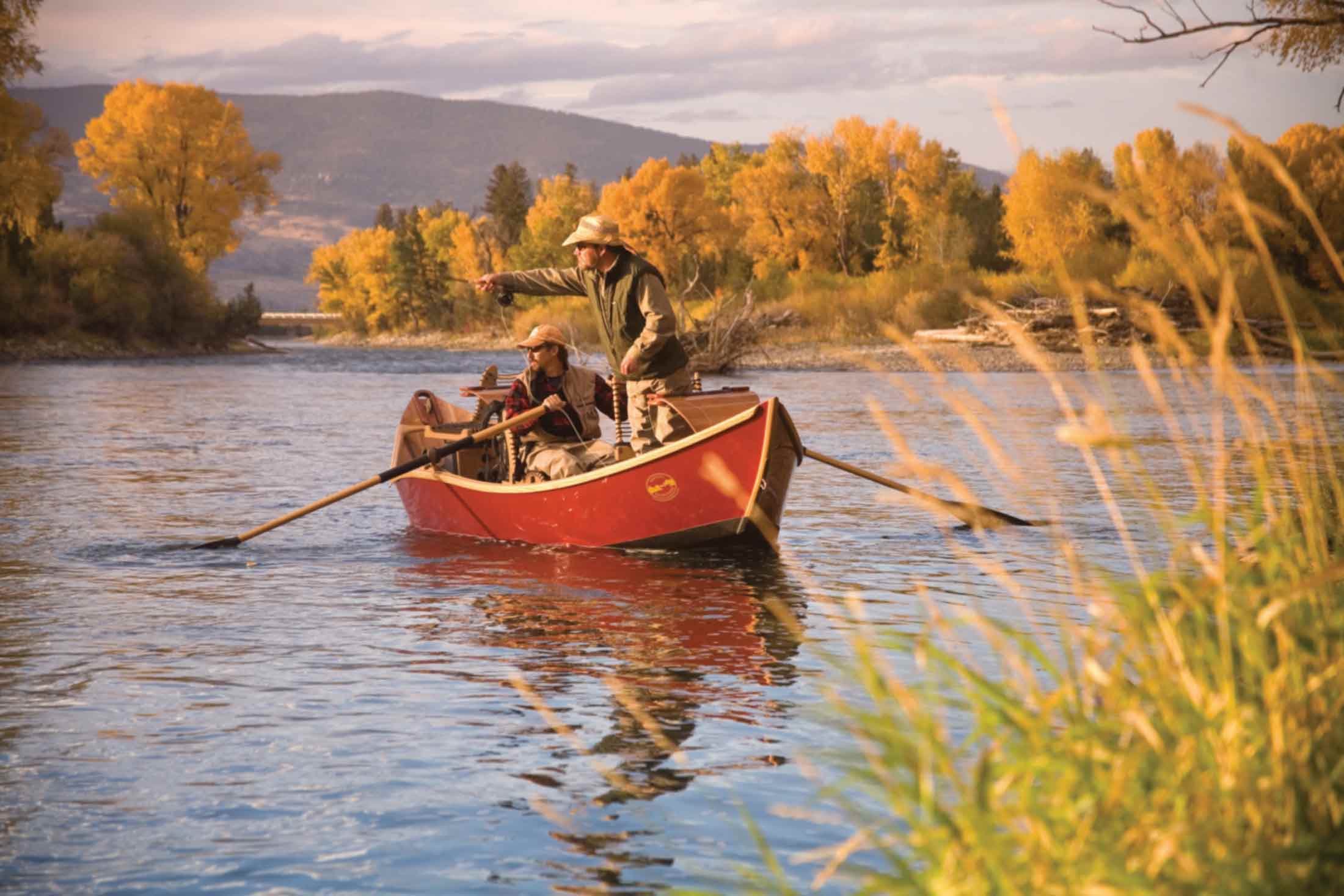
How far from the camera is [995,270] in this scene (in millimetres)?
64625

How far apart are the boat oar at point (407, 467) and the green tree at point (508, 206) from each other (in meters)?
93.2

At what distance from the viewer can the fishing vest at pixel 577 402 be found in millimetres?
10703

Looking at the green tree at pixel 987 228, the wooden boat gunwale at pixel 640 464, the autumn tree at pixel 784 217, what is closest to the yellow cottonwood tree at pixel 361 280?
the autumn tree at pixel 784 217

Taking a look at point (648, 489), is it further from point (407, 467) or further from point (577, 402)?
point (407, 467)

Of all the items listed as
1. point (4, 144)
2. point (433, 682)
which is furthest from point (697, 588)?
point (4, 144)

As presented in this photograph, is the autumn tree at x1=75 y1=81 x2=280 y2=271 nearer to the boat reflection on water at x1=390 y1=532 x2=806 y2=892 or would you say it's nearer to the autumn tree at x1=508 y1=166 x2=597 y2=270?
the autumn tree at x1=508 y1=166 x2=597 y2=270

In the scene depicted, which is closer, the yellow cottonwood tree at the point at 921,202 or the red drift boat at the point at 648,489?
the red drift boat at the point at 648,489

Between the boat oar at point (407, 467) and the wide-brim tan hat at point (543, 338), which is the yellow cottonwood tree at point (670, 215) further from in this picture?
the wide-brim tan hat at point (543, 338)

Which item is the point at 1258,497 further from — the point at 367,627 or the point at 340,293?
the point at 340,293

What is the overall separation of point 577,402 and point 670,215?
186ft

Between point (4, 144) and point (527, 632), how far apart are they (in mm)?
36087

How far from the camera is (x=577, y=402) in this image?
10797 mm

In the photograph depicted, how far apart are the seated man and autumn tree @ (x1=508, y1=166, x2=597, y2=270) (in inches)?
2744

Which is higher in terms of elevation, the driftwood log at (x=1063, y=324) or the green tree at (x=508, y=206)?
the green tree at (x=508, y=206)
